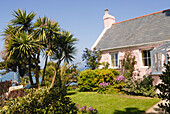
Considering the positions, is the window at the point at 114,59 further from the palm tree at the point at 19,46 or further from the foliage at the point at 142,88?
the palm tree at the point at 19,46

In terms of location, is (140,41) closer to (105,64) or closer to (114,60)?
(114,60)

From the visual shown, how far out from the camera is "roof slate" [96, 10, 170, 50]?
12312mm

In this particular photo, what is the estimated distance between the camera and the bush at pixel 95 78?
39.9 ft

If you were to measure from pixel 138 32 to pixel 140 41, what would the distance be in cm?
179

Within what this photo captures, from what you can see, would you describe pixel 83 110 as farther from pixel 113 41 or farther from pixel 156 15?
pixel 156 15

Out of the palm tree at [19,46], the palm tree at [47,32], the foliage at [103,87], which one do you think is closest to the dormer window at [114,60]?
the foliage at [103,87]

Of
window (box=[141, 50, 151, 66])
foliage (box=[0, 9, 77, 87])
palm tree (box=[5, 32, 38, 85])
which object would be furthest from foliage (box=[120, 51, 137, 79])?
palm tree (box=[5, 32, 38, 85])

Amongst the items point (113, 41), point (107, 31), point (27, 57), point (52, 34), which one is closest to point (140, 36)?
point (113, 41)

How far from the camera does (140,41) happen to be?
12656mm

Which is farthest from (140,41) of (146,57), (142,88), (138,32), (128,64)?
(142,88)

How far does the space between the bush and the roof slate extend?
2.83 meters

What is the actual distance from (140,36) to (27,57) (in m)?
9.67

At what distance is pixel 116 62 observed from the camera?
1416cm

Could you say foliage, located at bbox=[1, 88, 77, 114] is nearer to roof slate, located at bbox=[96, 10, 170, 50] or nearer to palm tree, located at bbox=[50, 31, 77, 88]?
palm tree, located at bbox=[50, 31, 77, 88]
